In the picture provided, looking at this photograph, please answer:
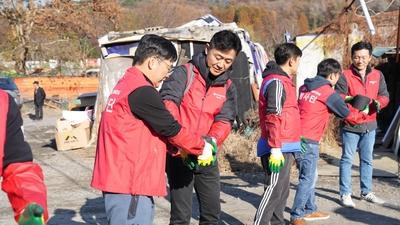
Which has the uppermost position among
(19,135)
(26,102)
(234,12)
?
(234,12)

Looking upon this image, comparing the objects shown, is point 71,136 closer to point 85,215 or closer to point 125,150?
point 85,215

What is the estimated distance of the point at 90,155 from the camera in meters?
10.6

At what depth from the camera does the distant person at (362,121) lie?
6309 millimetres

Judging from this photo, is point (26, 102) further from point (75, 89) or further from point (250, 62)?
point (250, 62)

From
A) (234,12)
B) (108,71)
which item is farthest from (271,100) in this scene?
(234,12)

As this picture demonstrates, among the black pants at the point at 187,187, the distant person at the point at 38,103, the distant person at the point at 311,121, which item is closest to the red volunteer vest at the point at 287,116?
the black pants at the point at 187,187

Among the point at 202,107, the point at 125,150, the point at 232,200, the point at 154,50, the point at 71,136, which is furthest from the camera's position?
the point at 71,136

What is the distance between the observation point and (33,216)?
2.11 m

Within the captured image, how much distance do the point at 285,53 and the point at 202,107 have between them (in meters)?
1.07

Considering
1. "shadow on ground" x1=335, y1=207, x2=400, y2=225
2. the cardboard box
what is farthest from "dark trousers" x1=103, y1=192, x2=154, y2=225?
the cardboard box

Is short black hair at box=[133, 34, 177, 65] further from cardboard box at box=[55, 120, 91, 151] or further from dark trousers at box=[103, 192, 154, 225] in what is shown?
cardboard box at box=[55, 120, 91, 151]

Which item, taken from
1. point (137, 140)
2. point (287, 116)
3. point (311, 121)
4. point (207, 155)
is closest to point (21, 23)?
point (311, 121)

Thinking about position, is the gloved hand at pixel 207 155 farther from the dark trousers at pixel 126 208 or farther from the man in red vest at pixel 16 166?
the man in red vest at pixel 16 166

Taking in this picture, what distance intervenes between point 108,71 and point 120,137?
864 centimetres
